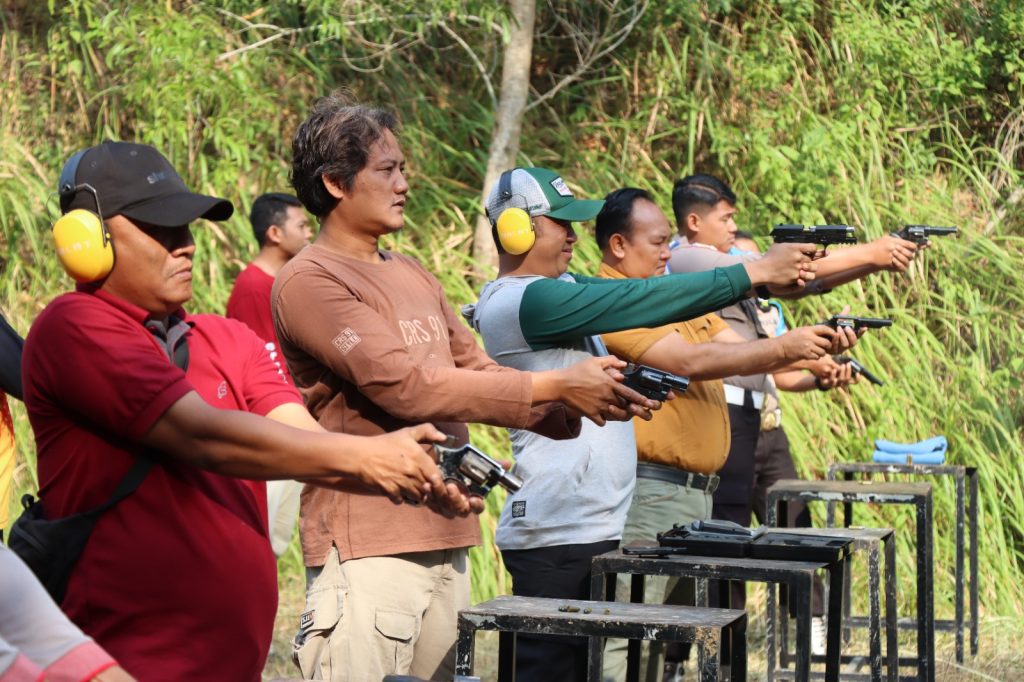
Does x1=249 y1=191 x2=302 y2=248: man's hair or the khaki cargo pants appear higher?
x1=249 y1=191 x2=302 y2=248: man's hair

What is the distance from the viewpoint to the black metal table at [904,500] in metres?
5.55

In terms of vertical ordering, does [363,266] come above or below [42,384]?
above

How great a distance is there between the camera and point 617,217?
5.22 metres

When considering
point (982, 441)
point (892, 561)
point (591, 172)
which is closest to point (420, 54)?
point (591, 172)

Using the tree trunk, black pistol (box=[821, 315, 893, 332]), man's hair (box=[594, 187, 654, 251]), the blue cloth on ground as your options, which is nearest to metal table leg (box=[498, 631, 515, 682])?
man's hair (box=[594, 187, 654, 251])

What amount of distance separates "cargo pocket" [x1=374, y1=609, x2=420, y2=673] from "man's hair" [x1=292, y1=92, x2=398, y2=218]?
108 cm

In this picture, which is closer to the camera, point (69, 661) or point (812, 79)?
point (69, 661)

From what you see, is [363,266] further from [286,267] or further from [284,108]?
[284,108]

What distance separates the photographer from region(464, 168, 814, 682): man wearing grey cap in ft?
13.7

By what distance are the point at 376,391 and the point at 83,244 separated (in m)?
0.93

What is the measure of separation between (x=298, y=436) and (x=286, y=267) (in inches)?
40.6

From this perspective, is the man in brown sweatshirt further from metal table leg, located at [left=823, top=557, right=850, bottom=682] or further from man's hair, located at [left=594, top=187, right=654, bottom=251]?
man's hair, located at [left=594, top=187, right=654, bottom=251]

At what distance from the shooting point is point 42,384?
2.58 metres

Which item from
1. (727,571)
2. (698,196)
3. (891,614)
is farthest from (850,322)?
(727,571)
